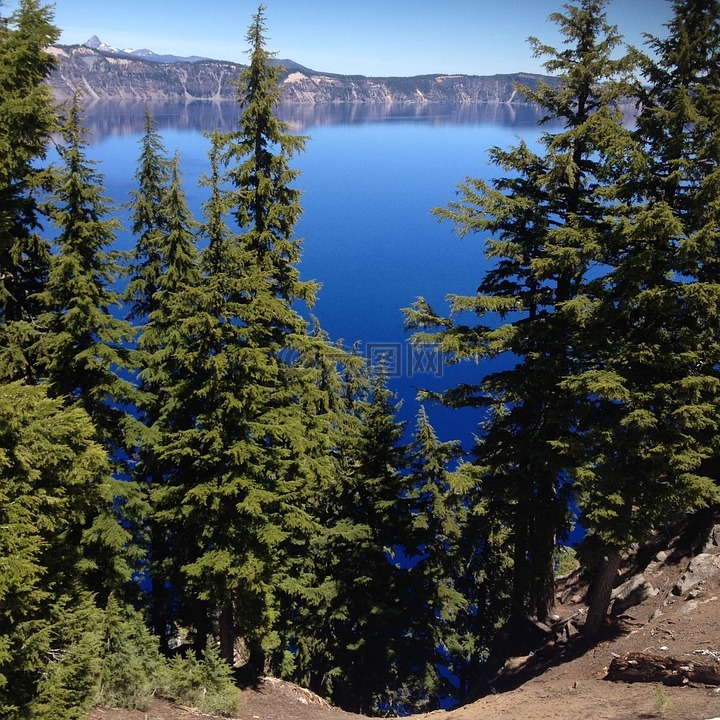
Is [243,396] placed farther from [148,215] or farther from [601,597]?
[601,597]

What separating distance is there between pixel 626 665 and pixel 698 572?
3.15m

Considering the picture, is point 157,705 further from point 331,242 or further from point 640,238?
point 331,242

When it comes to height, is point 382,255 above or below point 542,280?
below

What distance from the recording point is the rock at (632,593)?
1342 cm

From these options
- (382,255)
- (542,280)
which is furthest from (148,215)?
(382,255)

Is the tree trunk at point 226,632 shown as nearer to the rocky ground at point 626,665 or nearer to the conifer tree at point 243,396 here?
the conifer tree at point 243,396

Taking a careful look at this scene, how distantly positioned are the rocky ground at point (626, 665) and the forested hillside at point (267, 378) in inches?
36.8

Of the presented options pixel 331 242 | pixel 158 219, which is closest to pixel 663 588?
pixel 158 219

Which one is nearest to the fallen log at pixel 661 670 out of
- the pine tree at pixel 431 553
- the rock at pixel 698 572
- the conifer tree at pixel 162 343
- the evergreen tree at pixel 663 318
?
the evergreen tree at pixel 663 318

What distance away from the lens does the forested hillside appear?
400 inches

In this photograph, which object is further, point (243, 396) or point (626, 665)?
point (243, 396)

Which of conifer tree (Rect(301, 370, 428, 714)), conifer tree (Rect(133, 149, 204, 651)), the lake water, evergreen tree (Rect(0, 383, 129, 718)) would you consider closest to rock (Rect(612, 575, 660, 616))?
conifer tree (Rect(301, 370, 428, 714))

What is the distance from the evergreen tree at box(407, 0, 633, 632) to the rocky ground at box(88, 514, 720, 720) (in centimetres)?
229

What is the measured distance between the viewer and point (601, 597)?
1278 cm
